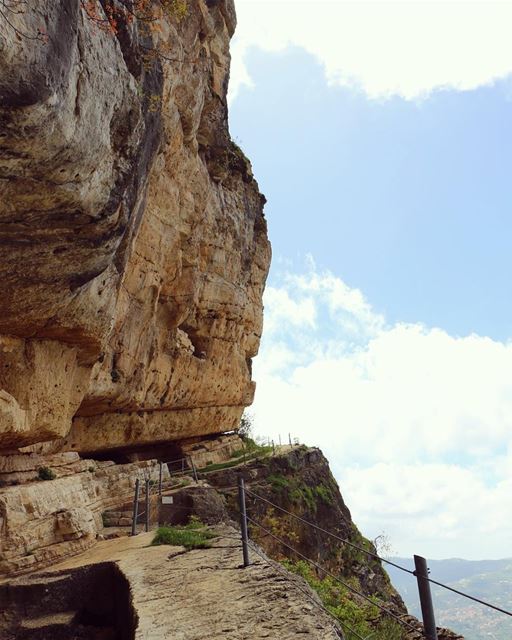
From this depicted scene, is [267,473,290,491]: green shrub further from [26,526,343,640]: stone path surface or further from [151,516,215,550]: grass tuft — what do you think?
[26,526,343,640]: stone path surface

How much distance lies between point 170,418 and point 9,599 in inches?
541

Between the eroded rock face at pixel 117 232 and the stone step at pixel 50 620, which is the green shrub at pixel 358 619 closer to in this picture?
the stone step at pixel 50 620

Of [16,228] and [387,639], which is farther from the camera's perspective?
[387,639]

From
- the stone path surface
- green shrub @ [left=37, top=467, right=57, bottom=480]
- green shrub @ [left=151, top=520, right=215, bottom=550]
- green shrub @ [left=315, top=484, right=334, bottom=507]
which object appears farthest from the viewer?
green shrub @ [left=315, top=484, right=334, bottom=507]

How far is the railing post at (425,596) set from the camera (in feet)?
12.5

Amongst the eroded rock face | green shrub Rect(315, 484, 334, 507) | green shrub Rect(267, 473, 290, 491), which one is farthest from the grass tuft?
green shrub Rect(315, 484, 334, 507)

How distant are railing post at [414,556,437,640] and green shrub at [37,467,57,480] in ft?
31.1

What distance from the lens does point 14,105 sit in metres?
5.04

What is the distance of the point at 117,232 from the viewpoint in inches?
321

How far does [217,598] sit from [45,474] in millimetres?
6865

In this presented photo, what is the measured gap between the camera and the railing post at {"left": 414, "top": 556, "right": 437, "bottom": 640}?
380 centimetres

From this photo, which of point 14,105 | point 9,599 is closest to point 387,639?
point 9,599

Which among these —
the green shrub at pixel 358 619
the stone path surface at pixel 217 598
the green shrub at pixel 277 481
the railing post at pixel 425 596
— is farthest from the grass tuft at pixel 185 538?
the green shrub at pixel 277 481

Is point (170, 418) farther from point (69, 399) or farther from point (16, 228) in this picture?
point (16, 228)
